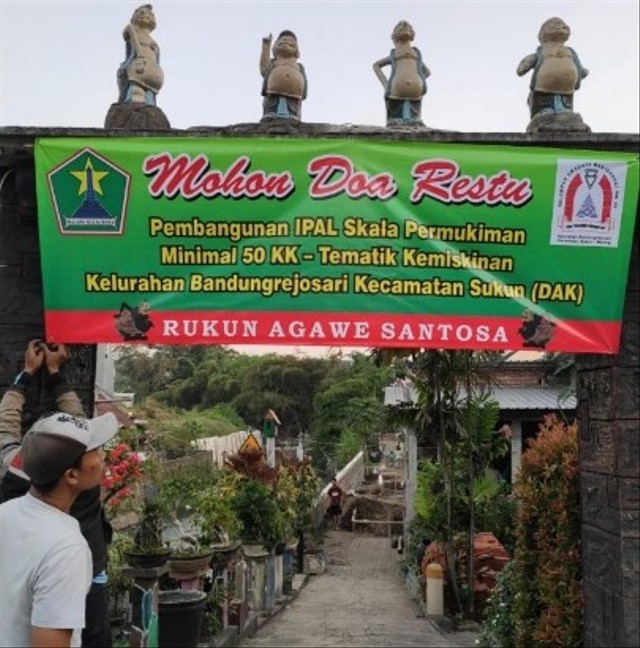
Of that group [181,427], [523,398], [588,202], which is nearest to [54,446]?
[588,202]

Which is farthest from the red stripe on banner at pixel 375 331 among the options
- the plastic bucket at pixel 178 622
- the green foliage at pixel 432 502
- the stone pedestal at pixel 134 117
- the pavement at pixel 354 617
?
the green foliage at pixel 432 502

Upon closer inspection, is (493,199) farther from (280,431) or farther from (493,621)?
(280,431)

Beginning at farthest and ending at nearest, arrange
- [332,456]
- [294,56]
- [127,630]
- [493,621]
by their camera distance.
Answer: [332,456] < [493,621] < [127,630] < [294,56]

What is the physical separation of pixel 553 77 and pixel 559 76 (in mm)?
40

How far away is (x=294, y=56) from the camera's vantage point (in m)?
5.36

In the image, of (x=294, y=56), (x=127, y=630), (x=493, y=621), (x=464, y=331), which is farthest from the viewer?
(x=493, y=621)

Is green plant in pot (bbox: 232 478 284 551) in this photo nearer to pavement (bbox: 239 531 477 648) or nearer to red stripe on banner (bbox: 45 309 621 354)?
pavement (bbox: 239 531 477 648)

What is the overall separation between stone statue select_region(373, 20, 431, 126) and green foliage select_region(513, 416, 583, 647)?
287 cm

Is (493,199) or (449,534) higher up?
(493,199)

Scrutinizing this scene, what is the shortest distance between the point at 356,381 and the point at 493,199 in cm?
3102

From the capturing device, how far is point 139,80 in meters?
5.19

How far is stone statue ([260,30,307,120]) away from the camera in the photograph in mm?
5137

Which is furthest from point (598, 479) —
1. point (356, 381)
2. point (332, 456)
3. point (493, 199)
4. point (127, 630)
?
point (356, 381)

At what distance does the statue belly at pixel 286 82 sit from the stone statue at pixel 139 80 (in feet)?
2.55
